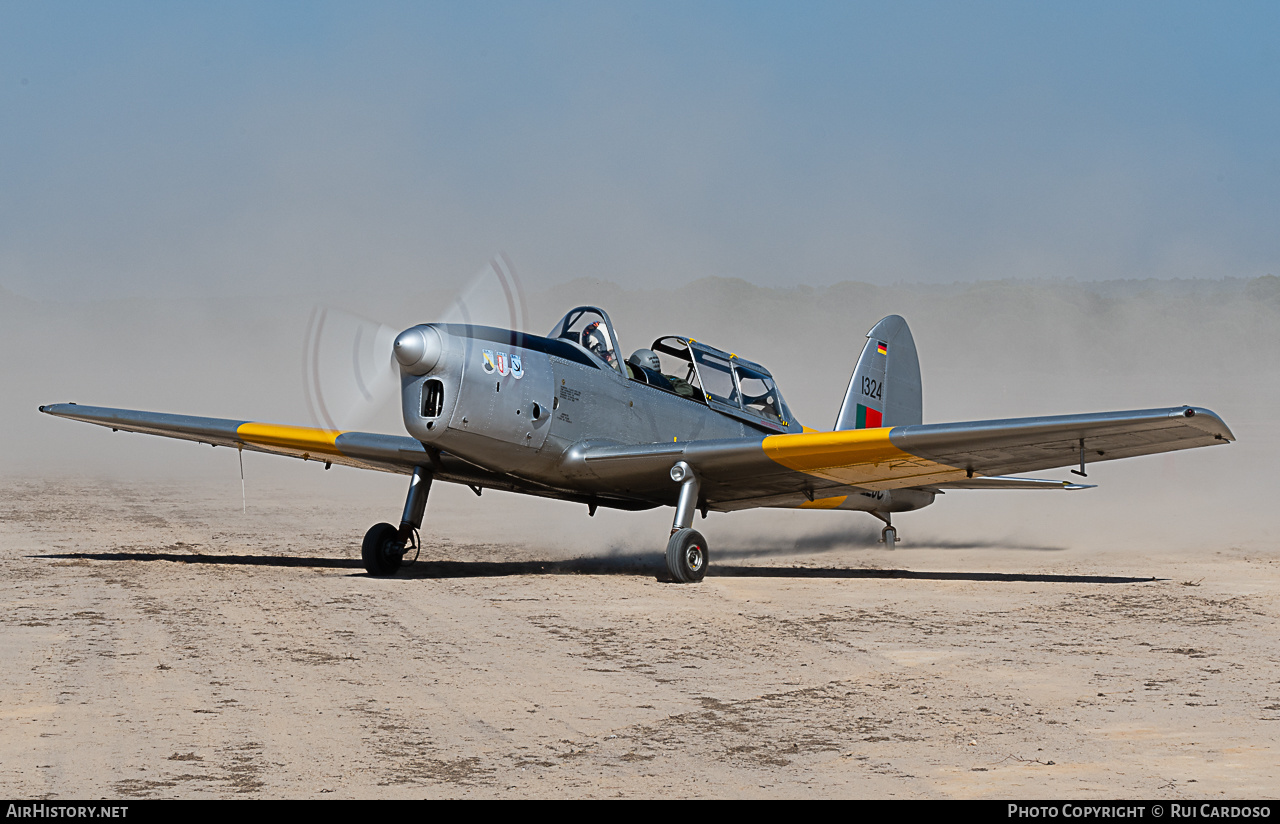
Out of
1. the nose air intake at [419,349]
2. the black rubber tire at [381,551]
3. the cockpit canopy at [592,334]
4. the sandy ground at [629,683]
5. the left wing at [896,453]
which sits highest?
the cockpit canopy at [592,334]

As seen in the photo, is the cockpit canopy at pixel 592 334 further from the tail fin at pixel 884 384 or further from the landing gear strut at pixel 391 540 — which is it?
the tail fin at pixel 884 384

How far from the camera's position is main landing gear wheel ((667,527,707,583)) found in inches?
466

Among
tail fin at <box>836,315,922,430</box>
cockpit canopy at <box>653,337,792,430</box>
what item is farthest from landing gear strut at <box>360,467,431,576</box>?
tail fin at <box>836,315,922,430</box>

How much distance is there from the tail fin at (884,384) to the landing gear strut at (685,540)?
4133mm

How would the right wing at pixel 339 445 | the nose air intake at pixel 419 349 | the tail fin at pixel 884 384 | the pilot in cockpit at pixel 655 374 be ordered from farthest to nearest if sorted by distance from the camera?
the tail fin at pixel 884 384 → the pilot in cockpit at pixel 655 374 → the right wing at pixel 339 445 → the nose air intake at pixel 419 349

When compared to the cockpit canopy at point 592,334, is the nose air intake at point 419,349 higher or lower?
lower

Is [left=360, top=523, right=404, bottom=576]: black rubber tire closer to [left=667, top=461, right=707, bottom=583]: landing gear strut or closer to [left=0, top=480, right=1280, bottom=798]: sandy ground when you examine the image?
[left=0, top=480, right=1280, bottom=798]: sandy ground

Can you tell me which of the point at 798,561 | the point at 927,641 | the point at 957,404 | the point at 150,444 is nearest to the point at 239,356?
the point at 150,444

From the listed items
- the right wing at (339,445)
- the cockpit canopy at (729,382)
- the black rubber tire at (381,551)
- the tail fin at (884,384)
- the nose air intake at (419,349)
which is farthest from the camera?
the tail fin at (884,384)

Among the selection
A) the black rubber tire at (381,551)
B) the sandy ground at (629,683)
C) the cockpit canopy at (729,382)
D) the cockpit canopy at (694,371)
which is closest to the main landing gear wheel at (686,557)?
the sandy ground at (629,683)

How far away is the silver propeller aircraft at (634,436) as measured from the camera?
11.0m

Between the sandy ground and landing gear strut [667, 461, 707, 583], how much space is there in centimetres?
41

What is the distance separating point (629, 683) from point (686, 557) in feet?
18.0
